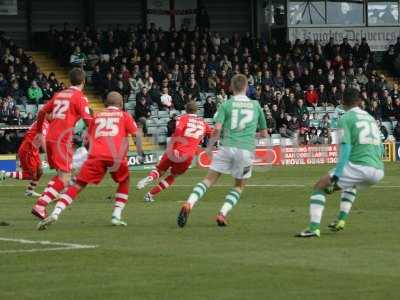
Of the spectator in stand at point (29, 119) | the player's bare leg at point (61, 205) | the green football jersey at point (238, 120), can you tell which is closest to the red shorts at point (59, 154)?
the player's bare leg at point (61, 205)

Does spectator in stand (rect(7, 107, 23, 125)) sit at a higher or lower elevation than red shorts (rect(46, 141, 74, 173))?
lower

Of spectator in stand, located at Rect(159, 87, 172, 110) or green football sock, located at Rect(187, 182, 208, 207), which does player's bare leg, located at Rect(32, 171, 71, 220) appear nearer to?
green football sock, located at Rect(187, 182, 208, 207)

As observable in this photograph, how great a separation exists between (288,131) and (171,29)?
8827 millimetres

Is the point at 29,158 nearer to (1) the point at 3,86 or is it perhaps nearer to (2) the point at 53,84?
(1) the point at 3,86

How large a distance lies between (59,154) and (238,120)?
3105 millimetres

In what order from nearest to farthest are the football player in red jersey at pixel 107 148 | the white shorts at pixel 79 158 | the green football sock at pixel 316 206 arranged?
the green football sock at pixel 316 206 → the football player in red jersey at pixel 107 148 → the white shorts at pixel 79 158

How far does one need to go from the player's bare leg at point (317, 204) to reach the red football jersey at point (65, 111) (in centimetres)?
411

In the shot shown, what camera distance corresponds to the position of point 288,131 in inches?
1641

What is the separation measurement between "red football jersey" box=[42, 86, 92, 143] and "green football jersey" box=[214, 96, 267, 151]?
2.10 meters

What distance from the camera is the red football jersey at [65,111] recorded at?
56.6 ft

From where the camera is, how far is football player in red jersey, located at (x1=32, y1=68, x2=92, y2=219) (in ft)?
55.6

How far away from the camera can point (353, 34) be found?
51.4 m

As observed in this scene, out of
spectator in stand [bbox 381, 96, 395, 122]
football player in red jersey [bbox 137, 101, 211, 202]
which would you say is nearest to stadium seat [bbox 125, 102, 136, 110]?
spectator in stand [bbox 381, 96, 395, 122]

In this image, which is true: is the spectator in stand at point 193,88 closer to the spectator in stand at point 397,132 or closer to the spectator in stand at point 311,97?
the spectator in stand at point 311,97
